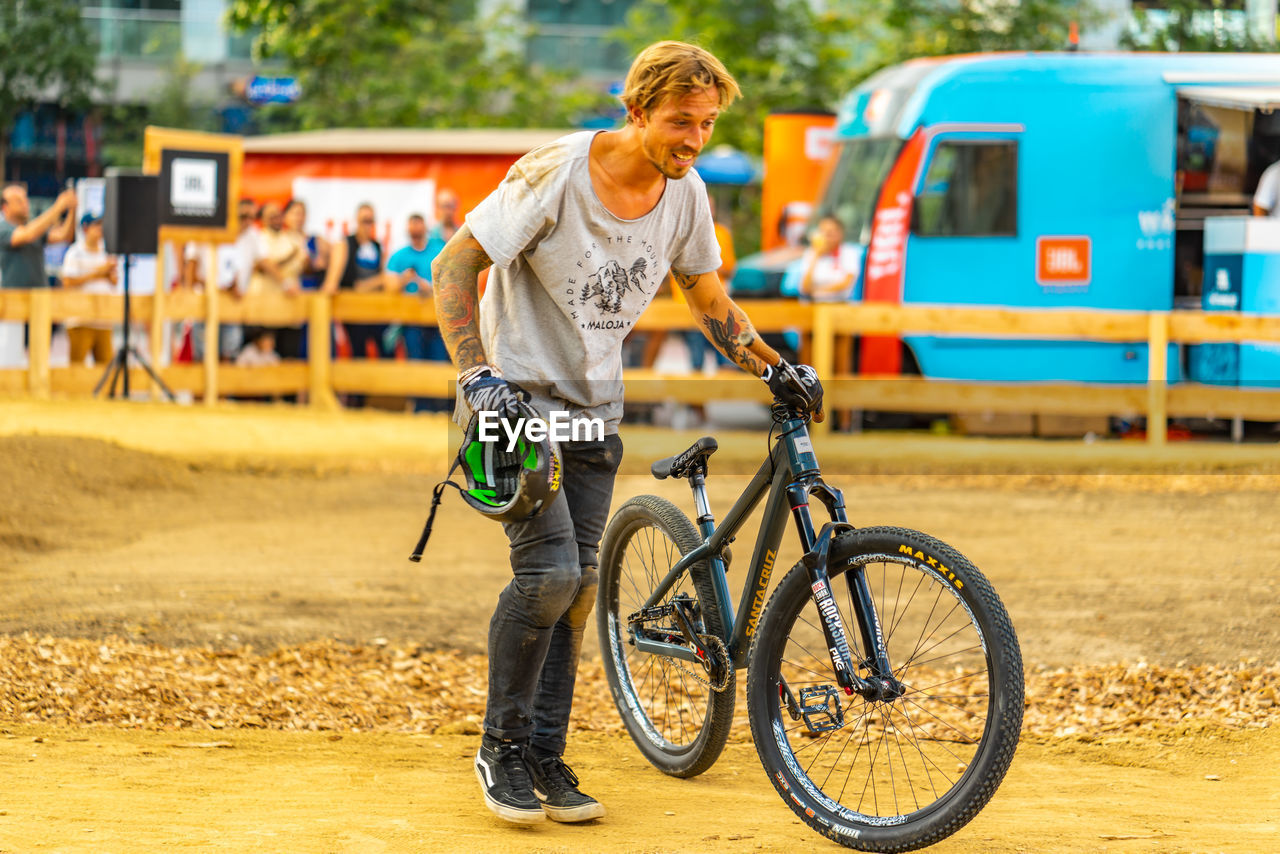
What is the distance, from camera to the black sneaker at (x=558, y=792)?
433 centimetres

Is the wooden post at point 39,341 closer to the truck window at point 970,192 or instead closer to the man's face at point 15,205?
the man's face at point 15,205

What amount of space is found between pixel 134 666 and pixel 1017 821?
3303mm

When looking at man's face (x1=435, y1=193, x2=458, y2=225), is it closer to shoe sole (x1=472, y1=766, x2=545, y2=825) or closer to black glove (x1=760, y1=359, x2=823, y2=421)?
black glove (x1=760, y1=359, x2=823, y2=421)

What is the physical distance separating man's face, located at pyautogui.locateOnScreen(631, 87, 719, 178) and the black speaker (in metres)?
10.5

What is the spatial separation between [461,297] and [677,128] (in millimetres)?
697

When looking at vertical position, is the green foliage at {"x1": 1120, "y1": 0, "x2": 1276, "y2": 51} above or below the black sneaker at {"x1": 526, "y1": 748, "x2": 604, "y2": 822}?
above

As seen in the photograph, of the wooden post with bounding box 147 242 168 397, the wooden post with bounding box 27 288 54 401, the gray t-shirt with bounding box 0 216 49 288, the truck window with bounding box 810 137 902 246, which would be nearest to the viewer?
the wooden post with bounding box 27 288 54 401

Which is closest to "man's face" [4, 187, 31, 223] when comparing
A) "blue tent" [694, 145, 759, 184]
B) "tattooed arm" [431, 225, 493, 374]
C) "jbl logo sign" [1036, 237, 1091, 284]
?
"jbl logo sign" [1036, 237, 1091, 284]

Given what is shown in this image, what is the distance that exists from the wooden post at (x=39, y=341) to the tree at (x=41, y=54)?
73.7ft

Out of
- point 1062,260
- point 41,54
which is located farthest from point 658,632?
point 41,54

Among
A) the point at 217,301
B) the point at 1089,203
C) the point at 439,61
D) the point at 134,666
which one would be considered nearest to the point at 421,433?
the point at 217,301

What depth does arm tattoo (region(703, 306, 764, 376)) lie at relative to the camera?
4500mm

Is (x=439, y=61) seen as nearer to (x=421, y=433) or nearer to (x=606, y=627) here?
(x=421, y=433)

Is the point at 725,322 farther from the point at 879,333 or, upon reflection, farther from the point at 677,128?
the point at 879,333
